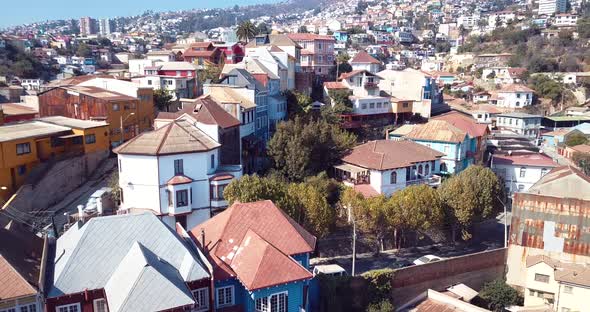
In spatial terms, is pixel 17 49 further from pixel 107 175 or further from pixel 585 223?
pixel 585 223

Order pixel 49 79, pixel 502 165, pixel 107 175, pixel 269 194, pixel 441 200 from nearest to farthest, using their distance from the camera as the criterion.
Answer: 1. pixel 269 194
2. pixel 441 200
3. pixel 107 175
4. pixel 502 165
5. pixel 49 79

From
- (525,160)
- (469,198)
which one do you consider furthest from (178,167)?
(525,160)

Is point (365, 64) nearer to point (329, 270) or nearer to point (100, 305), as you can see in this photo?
point (329, 270)

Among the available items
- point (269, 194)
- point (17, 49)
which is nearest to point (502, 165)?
point (269, 194)

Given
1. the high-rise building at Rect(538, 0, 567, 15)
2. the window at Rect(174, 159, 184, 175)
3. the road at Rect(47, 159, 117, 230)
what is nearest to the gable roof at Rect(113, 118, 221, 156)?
the window at Rect(174, 159, 184, 175)

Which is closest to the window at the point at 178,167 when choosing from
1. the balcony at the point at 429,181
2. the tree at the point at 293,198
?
the tree at the point at 293,198

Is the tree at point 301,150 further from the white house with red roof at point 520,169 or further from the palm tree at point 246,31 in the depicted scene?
the palm tree at point 246,31

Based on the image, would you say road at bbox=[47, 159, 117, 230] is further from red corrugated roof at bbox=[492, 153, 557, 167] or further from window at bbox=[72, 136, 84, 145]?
red corrugated roof at bbox=[492, 153, 557, 167]
